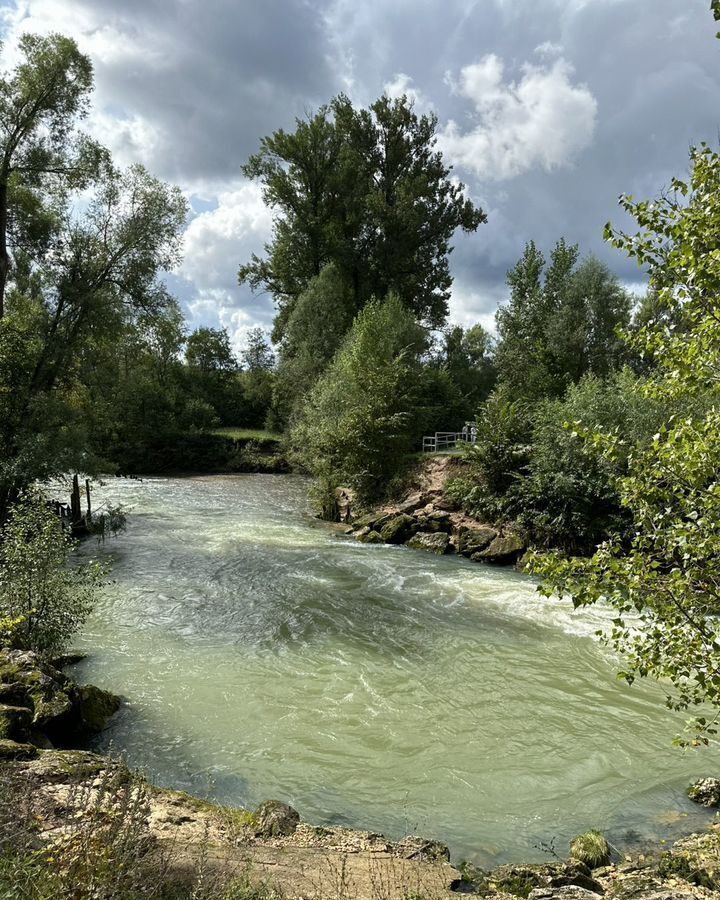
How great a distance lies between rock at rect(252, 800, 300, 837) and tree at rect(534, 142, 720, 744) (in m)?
3.42

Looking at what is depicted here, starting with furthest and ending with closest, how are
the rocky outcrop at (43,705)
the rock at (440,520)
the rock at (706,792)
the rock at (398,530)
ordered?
1. the rock at (398,530)
2. the rock at (440,520)
3. the rocky outcrop at (43,705)
4. the rock at (706,792)

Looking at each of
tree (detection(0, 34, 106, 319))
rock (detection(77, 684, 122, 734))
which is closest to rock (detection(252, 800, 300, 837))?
rock (detection(77, 684, 122, 734))

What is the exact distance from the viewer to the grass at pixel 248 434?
4622cm

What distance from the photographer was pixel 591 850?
5359 millimetres

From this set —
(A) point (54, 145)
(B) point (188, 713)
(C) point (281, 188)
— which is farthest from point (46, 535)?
(C) point (281, 188)

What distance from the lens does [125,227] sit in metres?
20.1

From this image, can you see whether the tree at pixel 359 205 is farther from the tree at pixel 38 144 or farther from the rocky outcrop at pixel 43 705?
the rocky outcrop at pixel 43 705

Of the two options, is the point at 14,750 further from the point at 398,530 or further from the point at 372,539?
the point at 398,530

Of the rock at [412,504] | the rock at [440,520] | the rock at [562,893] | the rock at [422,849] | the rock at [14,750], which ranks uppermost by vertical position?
the rock at [412,504]

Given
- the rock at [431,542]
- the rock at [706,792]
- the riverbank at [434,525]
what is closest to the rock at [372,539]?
the riverbank at [434,525]

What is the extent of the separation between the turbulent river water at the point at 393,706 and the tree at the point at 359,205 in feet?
111

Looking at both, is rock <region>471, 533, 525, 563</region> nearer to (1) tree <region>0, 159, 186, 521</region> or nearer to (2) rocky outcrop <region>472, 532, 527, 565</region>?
(2) rocky outcrop <region>472, 532, 527, 565</region>

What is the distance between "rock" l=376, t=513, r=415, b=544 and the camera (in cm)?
2072

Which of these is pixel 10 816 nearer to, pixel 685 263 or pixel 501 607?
pixel 685 263
